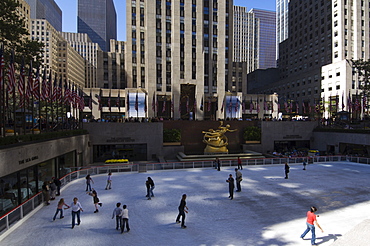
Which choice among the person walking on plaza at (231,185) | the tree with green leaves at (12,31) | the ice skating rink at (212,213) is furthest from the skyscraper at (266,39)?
the person walking on plaza at (231,185)

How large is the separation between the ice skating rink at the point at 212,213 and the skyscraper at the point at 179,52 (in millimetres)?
33630

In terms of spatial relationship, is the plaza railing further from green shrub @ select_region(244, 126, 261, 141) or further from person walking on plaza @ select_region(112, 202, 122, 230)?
green shrub @ select_region(244, 126, 261, 141)

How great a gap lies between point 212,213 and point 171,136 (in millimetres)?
22543

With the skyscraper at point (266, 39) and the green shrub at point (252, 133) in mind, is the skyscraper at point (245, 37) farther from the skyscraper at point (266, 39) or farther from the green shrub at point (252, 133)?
the green shrub at point (252, 133)

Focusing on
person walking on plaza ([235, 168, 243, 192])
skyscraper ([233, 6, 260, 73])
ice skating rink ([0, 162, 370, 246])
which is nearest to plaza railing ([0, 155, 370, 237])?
ice skating rink ([0, 162, 370, 246])

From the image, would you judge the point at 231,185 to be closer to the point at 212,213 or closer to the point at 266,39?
the point at 212,213

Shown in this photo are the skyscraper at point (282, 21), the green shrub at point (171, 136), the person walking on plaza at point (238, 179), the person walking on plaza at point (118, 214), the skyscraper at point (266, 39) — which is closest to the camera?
the person walking on plaza at point (118, 214)

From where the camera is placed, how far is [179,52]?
55.7 metres

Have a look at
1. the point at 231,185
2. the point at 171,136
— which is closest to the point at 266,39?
the point at 171,136

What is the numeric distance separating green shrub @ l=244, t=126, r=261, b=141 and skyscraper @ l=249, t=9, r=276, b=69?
15461 cm

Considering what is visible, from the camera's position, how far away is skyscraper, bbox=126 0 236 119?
180 feet

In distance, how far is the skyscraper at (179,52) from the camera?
55.0 m

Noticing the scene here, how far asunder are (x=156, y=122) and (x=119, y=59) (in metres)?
38.6

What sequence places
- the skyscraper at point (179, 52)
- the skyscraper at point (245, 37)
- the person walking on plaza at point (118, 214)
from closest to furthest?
the person walking on plaza at point (118, 214) → the skyscraper at point (179, 52) → the skyscraper at point (245, 37)
